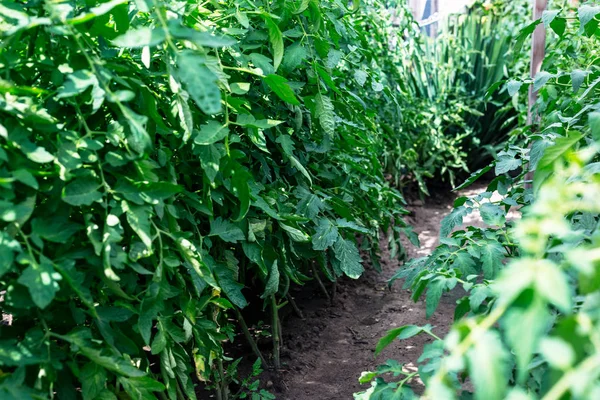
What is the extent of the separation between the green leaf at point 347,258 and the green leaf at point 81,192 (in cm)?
98

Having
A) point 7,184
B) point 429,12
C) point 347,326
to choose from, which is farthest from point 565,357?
point 429,12

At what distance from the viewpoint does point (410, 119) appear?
3.79 m

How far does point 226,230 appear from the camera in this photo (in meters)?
1.54

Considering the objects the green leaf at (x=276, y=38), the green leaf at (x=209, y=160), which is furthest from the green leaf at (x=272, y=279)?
the green leaf at (x=276, y=38)

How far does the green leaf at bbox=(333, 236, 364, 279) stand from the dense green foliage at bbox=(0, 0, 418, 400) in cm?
19

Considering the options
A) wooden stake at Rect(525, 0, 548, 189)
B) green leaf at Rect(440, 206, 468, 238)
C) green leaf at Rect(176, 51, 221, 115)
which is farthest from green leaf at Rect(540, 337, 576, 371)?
wooden stake at Rect(525, 0, 548, 189)

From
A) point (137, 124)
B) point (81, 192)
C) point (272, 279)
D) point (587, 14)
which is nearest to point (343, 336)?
point (272, 279)

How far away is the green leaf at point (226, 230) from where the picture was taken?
59.9 inches

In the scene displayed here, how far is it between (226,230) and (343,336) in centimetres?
102

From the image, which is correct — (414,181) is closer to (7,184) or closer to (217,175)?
(217,175)

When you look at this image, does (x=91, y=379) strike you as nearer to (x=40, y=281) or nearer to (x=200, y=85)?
(x=40, y=281)

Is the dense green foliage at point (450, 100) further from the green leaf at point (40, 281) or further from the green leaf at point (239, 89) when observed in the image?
the green leaf at point (40, 281)

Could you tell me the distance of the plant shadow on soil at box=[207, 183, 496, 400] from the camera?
2.06 m

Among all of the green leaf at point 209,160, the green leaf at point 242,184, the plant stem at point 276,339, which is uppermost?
the green leaf at point 209,160
